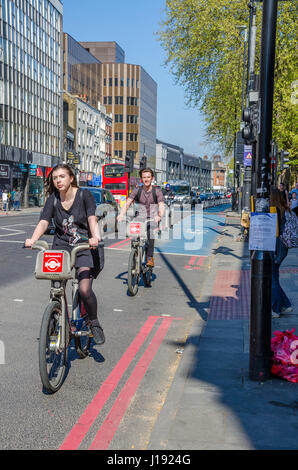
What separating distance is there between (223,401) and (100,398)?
38.9 inches

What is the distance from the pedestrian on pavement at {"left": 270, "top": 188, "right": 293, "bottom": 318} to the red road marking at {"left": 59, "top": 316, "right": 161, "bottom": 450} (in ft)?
5.64

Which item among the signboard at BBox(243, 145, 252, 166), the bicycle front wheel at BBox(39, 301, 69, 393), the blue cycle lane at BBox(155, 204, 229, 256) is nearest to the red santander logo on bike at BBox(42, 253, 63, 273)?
the bicycle front wheel at BBox(39, 301, 69, 393)

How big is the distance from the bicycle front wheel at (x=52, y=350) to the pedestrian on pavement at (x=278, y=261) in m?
3.24

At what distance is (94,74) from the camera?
3376 inches

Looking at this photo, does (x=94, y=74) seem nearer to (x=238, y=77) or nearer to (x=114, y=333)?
(x=238, y=77)

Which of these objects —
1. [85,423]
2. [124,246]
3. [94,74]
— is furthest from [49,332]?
[94,74]

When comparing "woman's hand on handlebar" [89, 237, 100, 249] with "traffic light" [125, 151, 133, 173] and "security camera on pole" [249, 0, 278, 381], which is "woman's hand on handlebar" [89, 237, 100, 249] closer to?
"security camera on pole" [249, 0, 278, 381]

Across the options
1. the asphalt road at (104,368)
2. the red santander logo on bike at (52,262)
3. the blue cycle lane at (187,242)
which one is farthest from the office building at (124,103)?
the red santander logo on bike at (52,262)

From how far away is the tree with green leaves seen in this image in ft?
86.2

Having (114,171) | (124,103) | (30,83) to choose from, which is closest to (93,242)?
(114,171)

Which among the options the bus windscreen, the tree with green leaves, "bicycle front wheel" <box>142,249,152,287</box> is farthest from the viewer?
the bus windscreen

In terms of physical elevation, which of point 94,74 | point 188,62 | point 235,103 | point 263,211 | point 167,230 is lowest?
point 167,230

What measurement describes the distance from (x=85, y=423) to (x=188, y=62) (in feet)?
95.2

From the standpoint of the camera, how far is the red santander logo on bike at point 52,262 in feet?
13.7
